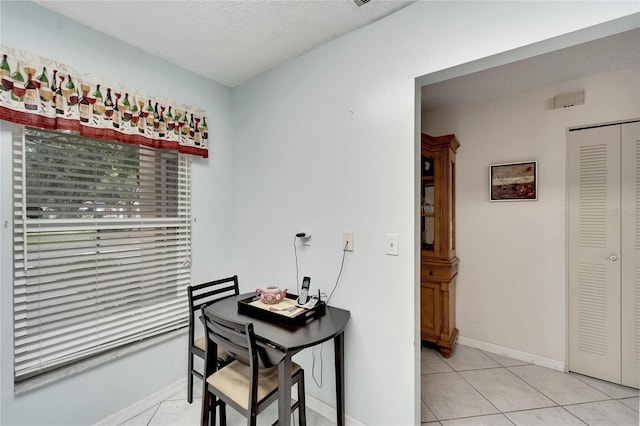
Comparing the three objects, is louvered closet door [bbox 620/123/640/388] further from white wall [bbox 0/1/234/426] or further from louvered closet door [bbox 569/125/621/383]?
white wall [bbox 0/1/234/426]

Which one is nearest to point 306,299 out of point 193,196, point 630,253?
point 193,196

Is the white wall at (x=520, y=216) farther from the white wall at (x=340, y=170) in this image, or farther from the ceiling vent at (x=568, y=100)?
the white wall at (x=340, y=170)

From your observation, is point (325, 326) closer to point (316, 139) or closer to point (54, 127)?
point (316, 139)

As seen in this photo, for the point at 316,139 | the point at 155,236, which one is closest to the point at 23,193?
the point at 155,236

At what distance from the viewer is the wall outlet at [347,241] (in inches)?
71.8

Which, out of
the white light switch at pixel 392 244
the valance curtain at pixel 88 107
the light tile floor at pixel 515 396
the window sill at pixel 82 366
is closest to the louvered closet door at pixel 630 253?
the light tile floor at pixel 515 396

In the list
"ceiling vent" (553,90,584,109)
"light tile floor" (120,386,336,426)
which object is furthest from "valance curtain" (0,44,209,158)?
"ceiling vent" (553,90,584,109)

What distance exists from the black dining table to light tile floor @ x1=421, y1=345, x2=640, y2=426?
0.85m

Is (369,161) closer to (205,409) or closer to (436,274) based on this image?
(436,274)

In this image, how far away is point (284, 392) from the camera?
132cm

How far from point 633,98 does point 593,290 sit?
5.24ft

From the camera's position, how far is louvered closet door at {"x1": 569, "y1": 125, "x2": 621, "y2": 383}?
2.27 m

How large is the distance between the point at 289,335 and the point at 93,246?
4.59 feet

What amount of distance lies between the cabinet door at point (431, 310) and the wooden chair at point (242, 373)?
1.67m
